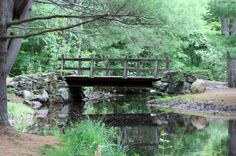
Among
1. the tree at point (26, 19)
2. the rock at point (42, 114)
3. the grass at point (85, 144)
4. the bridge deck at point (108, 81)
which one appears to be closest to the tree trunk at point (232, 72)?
the bridge deck at point (108, 81)

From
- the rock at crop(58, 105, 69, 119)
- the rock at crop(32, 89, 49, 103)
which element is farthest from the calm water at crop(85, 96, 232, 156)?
the rock at crop(32, 89, 49, 103)

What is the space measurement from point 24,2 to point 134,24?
2.27 meters

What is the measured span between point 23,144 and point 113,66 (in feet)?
63.5

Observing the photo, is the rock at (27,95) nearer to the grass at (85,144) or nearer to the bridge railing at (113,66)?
the bridge railing at (113,66)

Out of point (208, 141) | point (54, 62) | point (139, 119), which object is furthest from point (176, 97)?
point (208, 141)

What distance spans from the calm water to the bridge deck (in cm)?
480

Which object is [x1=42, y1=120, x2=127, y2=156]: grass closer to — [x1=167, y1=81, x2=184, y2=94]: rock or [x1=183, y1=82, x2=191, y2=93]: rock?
[x1=167, y1=81, x2=184, y2=94]: rock

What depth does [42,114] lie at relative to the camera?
1617cm

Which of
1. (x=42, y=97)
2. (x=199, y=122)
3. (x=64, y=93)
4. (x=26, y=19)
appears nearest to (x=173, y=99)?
(x=64, y=93)

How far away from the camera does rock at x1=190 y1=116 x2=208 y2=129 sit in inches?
566

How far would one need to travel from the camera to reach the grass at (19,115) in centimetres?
→ 1253

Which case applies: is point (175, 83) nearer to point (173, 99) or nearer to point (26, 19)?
point (173, 99)

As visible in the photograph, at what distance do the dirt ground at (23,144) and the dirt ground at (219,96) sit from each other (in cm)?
1044

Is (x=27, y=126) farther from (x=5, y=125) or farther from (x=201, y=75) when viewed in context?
(x=201, y=75)
